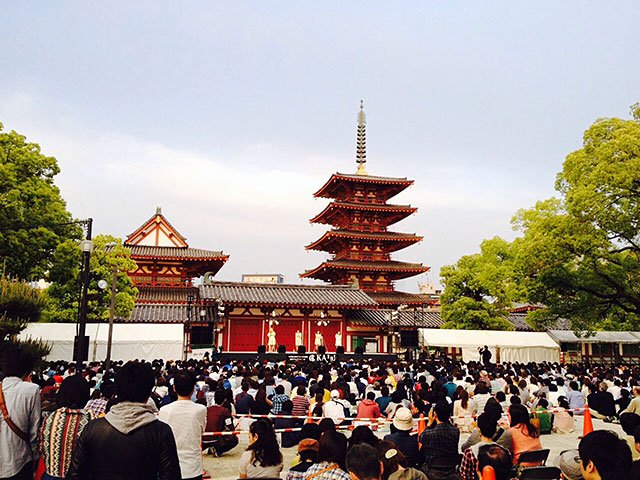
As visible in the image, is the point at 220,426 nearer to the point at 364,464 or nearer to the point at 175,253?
the point at 364,464

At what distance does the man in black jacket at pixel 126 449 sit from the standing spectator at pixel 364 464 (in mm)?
1203

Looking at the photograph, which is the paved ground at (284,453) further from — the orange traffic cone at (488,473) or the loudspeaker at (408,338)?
the loudspeaker at (408,338)

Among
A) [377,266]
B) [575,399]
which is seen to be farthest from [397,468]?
[377,266]

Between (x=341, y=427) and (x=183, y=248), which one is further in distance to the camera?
(x=183, y=248)

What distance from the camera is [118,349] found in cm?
2638

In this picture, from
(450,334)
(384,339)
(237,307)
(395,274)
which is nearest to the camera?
(450,334)

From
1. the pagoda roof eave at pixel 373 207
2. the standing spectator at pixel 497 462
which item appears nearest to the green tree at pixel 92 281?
the pagoda roof eave at pixel 373 207

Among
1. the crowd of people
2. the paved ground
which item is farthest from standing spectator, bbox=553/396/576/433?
the crowd of people

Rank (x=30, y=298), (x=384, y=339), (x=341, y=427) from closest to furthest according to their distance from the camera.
A: (x=341, y=427)
(x=30, y=298)
(x=384, y=339)

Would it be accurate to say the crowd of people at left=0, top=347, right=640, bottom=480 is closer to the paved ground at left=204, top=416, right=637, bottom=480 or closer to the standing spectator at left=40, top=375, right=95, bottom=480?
the standing spectator at left=40, top=375, right=95, bottom=480

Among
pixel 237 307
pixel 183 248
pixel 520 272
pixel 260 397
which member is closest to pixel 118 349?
pixel 237 307

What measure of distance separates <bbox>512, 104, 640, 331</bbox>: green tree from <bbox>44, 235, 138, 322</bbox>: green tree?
20.5 meters

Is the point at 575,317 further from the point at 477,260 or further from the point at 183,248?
the point at 183,248

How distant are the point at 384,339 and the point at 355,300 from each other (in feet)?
12.2
